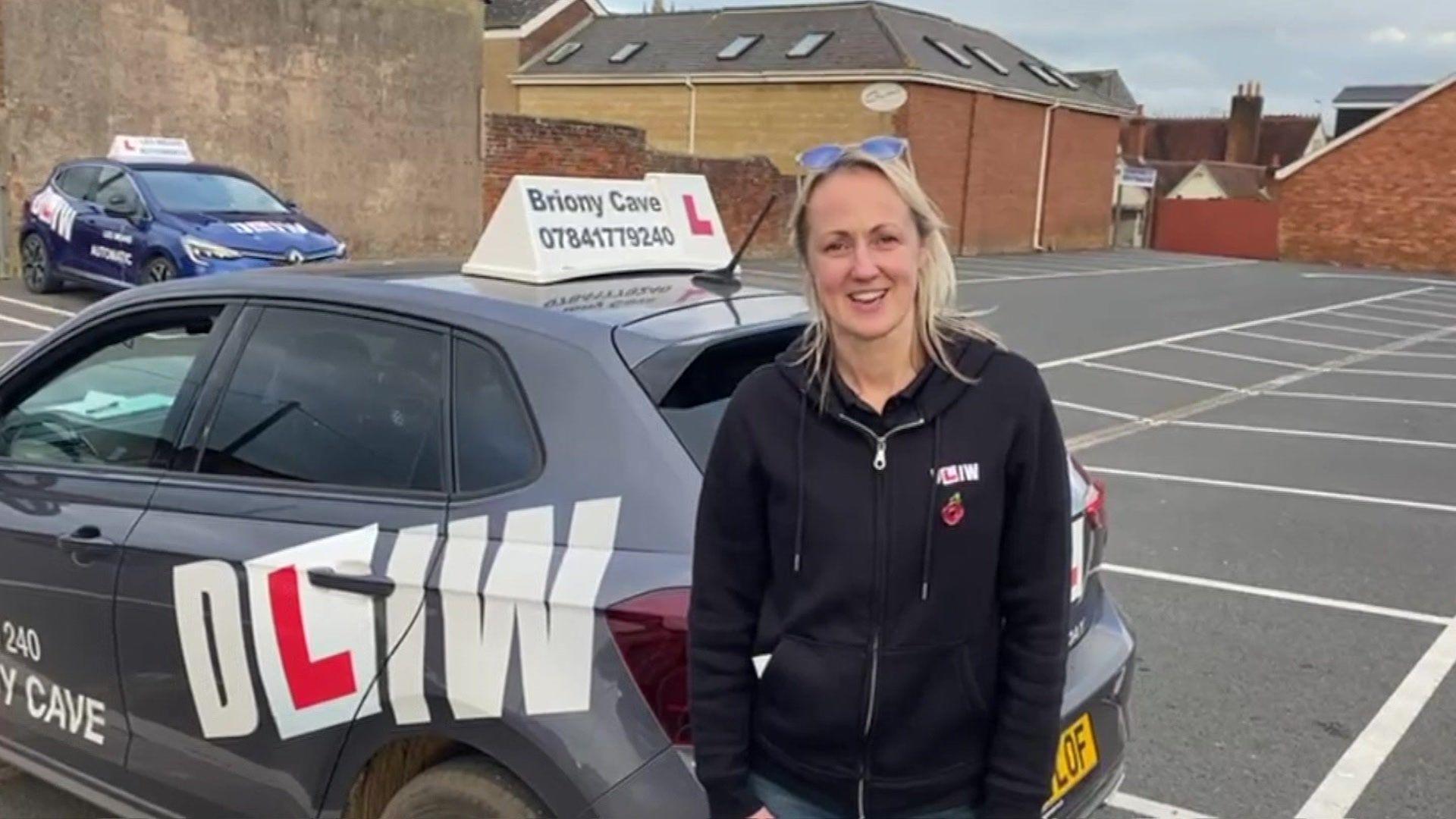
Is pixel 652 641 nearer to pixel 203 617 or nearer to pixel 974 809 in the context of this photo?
pixel 974 809

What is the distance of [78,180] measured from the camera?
42.2ft

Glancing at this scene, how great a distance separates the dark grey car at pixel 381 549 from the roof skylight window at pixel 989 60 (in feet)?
102

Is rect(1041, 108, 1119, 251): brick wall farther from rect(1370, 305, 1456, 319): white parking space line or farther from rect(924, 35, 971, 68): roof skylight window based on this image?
rect(1370, 305, 1456, 319): white parking space line

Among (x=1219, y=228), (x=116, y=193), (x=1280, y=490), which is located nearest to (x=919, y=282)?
(x=1280, y=490)

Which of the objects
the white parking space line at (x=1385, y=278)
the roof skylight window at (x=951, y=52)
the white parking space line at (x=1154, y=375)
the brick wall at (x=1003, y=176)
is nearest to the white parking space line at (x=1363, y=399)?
the white parking space line at (x=1154, y=375)

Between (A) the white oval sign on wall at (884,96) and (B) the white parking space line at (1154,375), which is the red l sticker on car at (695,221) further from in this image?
(A) the white oval sign on wall at (884,96)

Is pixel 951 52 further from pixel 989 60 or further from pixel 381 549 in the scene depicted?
pixel 381 549

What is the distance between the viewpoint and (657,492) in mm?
2166

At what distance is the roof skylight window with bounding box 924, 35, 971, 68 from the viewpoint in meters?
30.3

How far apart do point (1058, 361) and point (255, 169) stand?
11657mm

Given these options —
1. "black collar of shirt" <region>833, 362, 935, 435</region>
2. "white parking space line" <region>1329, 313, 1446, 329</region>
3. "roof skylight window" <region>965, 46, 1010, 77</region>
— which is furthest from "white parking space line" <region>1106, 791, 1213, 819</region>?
"roof skylight window" <region>965, 46, 1010, 77</region>

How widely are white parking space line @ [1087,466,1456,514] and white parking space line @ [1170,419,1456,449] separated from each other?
1962mm

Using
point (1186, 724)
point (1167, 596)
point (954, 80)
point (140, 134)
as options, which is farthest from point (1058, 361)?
point (954, 80)

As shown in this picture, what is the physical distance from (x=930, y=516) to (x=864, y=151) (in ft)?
1.80
